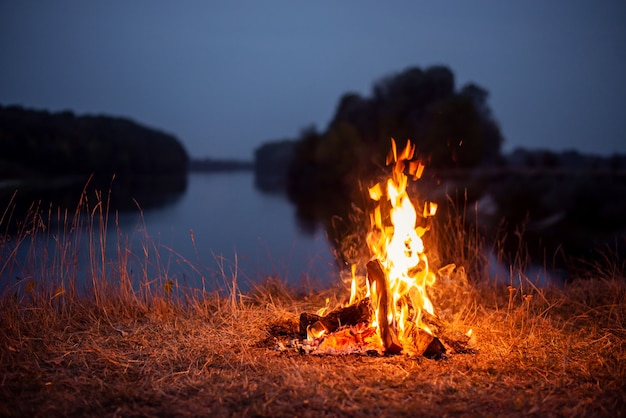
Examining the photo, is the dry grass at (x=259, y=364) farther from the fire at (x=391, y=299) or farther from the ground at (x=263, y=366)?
the fire at (x=391, y=299)

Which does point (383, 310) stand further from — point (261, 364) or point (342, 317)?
point (261, 364)

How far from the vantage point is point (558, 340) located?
4.55m

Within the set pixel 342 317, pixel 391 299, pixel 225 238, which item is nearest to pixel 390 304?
pixel 391 299

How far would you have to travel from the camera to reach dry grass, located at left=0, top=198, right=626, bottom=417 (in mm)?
3320

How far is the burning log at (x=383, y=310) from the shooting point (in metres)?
4.18

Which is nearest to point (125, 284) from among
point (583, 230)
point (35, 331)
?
point (35, 331)

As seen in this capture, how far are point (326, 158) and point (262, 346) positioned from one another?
1948 inches

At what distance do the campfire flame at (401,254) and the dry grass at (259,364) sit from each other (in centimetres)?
45

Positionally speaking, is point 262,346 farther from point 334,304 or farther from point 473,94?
point 473,94

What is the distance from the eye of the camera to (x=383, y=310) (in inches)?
167

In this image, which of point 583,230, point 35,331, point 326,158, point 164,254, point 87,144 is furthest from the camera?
point 326,158

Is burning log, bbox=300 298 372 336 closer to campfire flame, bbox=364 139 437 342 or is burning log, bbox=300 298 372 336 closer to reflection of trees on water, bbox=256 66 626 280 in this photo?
campfire flame, bbox=364 139 437 342

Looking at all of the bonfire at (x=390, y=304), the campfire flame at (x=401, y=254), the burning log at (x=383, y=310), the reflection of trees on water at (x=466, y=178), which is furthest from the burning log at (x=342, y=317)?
the reflection of trees on water at (x=466, y=178)

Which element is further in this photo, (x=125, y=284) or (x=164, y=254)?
(x=164, y=254)
